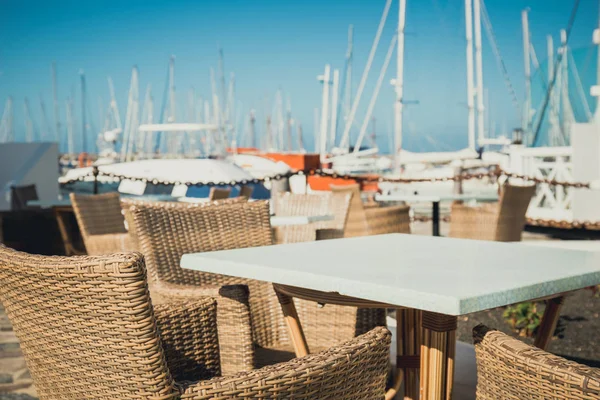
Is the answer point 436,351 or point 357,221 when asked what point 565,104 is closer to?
point 357,221

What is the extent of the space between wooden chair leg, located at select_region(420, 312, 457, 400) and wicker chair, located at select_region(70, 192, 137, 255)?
4.07 metres

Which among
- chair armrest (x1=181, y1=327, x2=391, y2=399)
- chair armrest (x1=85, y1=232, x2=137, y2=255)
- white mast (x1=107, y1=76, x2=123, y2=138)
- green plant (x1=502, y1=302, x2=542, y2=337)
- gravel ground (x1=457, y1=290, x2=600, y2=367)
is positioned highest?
white mast (x1=107, y1=76, x2=123, y2=138)

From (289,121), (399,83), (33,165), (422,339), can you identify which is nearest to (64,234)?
(33,165)

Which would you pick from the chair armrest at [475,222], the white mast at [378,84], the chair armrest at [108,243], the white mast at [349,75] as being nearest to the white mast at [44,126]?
the white mast at [349,75]

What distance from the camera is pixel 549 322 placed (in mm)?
2695

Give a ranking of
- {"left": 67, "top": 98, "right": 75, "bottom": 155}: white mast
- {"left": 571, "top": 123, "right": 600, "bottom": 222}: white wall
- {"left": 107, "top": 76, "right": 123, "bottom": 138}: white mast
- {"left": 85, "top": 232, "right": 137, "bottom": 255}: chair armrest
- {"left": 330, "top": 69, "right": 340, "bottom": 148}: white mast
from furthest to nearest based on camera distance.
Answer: {"left": 67, "top": 98, "right": 75, "bottom": 155}: white mast → {"left": 107, "top": 76, "right": 123, "bottom": 138}: white mast → {"left": 330, "top": 69, "right": 340, "bottom": 148}: white mast → {"left": 571, "top": 123, "right": 600, "bottom": 222}: white wall → {"left": 85, "top": 232, "right": 137, "bottom": 255}: chair armrest

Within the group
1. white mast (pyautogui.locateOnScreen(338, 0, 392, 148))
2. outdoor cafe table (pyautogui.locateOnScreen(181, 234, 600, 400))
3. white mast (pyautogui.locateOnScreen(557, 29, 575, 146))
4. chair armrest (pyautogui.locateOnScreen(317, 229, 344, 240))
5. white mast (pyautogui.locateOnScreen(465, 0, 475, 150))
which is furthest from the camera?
white mast (pyautogui.locateOnScreen(338, 0, 392, 148))

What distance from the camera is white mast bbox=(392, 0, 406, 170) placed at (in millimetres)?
21359

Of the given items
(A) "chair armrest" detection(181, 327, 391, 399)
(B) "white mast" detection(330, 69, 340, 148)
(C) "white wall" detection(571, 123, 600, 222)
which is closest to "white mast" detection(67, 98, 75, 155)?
(B) "white mast" detection(330, 69, 340, 148)

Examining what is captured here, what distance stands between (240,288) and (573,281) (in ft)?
3.54

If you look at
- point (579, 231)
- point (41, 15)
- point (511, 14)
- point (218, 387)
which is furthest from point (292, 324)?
point (41, 15)

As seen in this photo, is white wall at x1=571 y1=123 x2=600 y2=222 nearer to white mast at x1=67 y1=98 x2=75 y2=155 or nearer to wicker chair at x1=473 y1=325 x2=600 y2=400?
wicker chair at x1=473 y1=325 x2=600 y2=400

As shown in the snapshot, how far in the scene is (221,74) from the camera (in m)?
43.9

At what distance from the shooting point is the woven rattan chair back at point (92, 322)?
4.93 ft
